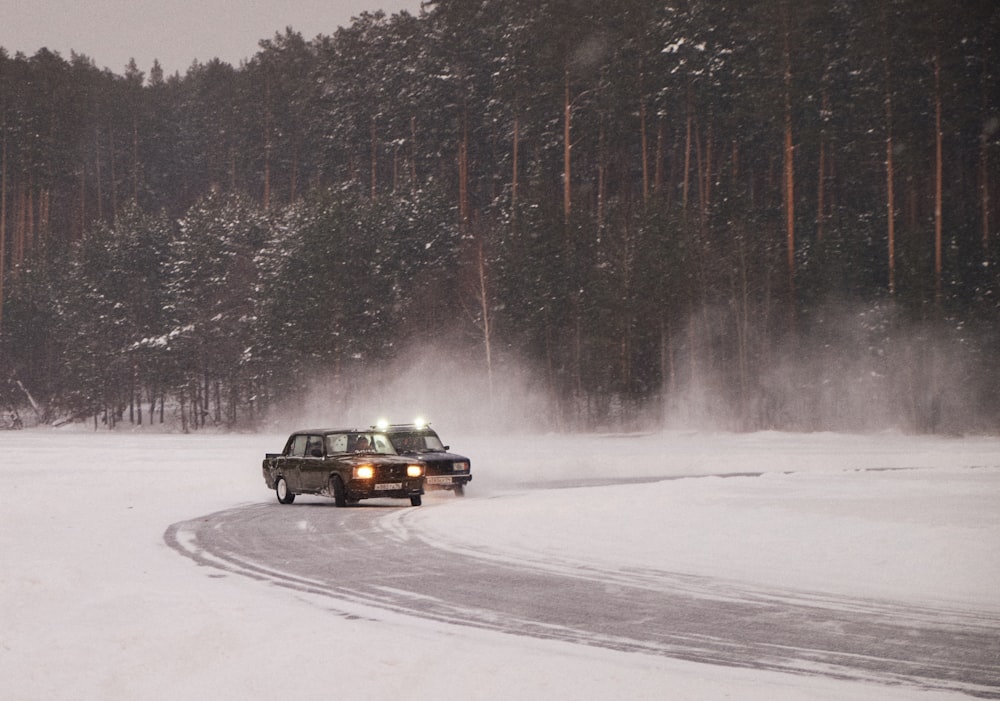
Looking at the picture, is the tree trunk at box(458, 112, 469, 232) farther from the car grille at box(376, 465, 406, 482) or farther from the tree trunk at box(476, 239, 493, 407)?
the car grille at box(376, 465, 406, 482)

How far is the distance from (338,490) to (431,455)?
3.08m

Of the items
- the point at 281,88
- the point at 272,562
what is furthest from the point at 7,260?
the point at 272,562

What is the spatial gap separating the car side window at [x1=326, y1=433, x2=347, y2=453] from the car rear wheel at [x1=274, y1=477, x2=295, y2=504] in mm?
1560

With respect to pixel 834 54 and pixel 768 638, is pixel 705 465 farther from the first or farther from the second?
pixel 834 54

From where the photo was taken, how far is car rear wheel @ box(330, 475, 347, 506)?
23.7 metres

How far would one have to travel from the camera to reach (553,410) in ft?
216

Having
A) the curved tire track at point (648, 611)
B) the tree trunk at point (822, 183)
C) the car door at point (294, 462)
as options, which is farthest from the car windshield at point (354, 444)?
the tree trunk at point (822, 183)

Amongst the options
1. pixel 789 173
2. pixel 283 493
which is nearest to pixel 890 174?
pixel 789 173

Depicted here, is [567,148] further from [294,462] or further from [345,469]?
[345,469]

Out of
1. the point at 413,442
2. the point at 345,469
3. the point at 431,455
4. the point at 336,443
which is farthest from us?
the point at 413,442

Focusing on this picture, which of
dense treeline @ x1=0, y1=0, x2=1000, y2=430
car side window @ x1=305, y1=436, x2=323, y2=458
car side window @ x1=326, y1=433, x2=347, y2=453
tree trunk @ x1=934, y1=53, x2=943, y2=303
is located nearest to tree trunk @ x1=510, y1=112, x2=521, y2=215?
dense treeline @ x1=0, y1=0, x2=1000, y2=430

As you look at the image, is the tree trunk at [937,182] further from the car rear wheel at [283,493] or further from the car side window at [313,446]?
the car rear wheel at [283,493]

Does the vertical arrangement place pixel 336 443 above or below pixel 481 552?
above

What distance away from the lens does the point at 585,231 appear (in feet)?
223
